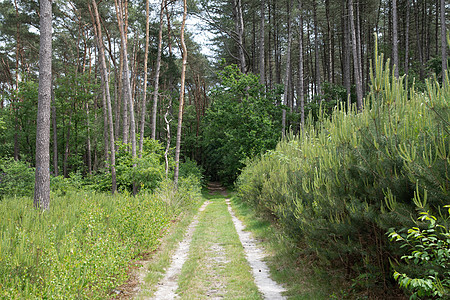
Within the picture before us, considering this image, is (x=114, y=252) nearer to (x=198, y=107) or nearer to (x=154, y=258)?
(x=154, y=258)

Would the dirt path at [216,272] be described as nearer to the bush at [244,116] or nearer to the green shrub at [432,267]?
the green shrub at [432,267]

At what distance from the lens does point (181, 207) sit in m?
11.2

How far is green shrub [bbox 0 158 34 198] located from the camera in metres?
11.2

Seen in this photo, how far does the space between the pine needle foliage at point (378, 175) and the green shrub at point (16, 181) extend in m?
11.5

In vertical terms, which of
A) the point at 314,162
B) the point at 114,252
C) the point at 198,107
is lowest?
the point at 114,252

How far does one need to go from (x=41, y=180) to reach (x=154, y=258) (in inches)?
140

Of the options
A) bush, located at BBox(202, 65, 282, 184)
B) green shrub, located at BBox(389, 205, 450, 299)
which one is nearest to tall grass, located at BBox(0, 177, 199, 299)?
green shrub, located at BBox(389, 205, 450, 299)

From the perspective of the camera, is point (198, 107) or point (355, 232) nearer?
point (355, 232)

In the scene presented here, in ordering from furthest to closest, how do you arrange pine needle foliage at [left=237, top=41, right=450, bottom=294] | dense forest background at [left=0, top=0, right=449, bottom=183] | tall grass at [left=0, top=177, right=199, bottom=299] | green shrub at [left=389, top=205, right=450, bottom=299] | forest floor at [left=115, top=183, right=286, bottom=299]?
1. dense forest background at [left=0, top=0, right=449, bottom=183]
2. forest floor at [left=115, top=183, right=286, bottom=299]
3. tall grass at [left=0, top=177, right=199, bottom=299]
4. pine needle foliage at [left=237, top=41, right=450, bottom=294]
5. green shrub at [left=389, top=205, right=450, bottom=299]

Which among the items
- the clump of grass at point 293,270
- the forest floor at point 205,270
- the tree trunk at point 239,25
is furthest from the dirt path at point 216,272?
the tree trunk at point 239,25

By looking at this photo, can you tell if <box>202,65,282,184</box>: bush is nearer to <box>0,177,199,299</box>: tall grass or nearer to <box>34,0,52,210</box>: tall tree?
<box>34,0,52,210</box>: tall tree

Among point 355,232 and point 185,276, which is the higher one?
point 355,232

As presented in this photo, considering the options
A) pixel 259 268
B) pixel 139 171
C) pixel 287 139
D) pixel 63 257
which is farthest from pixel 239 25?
pixel 63 257

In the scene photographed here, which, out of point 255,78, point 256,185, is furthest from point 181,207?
point 255,78
